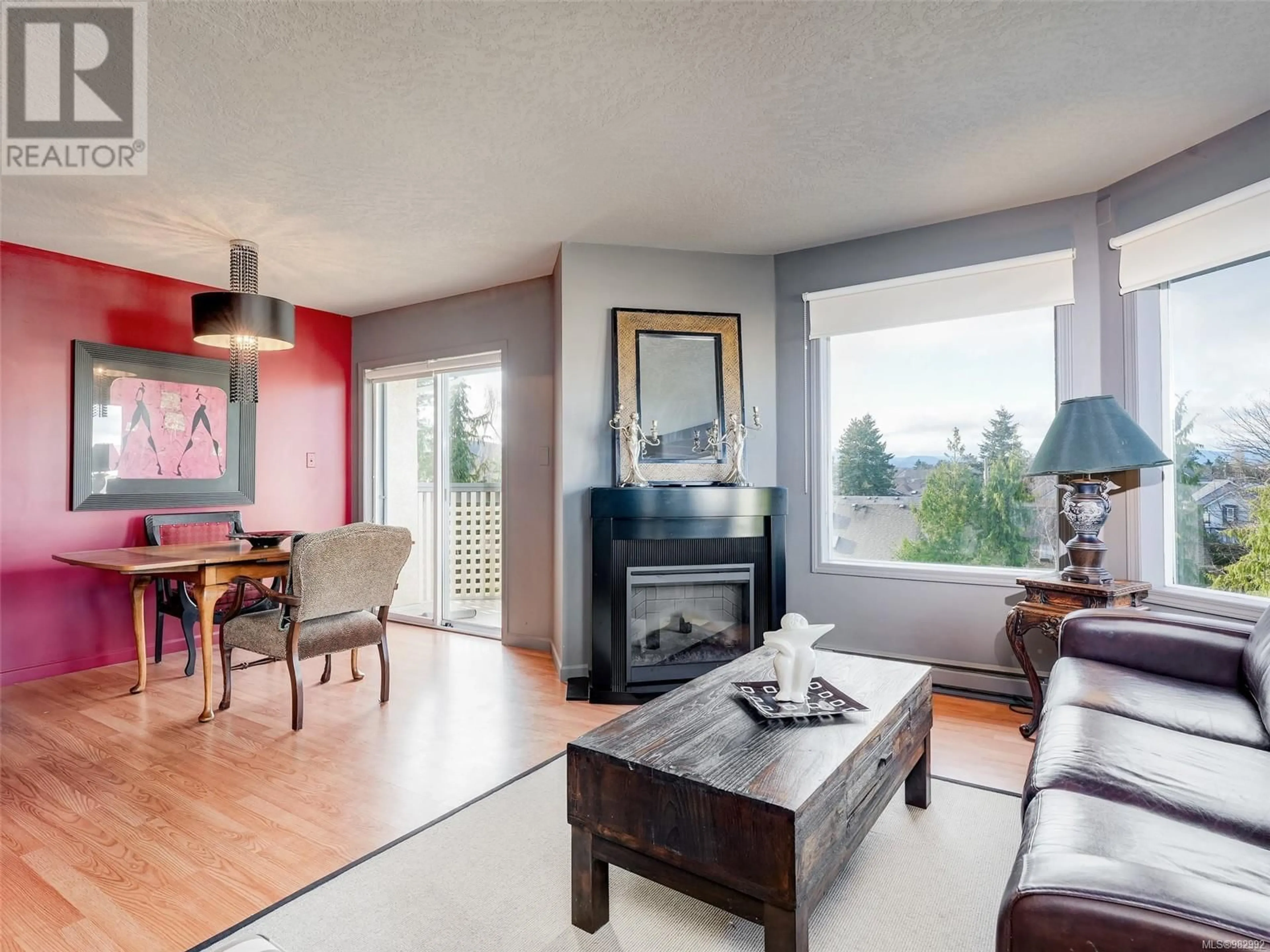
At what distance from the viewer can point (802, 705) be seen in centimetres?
177

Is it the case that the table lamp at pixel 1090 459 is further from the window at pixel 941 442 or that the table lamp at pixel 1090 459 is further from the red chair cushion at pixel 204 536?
the red chair cushion at pixel 204 536

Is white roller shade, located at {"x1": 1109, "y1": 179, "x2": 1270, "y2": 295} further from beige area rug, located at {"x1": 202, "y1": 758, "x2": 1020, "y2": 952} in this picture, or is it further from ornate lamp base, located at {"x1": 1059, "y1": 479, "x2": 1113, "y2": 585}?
beige area rug, located at {"x1": 202, "y1": 758, "x2": 1020, "y2": 952}

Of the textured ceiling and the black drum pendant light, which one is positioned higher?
the textured ceiling

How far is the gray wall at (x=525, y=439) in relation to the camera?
432 cm

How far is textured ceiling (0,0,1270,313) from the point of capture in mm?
1881

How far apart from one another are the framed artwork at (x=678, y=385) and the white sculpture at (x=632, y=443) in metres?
0.02

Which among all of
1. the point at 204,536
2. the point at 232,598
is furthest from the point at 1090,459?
the point at 204,536

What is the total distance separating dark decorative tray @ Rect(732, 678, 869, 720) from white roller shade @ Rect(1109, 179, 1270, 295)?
93.9 inches

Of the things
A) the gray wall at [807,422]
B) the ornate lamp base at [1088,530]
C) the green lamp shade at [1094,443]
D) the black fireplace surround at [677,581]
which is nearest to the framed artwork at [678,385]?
the black fireplace surround at [677,581]

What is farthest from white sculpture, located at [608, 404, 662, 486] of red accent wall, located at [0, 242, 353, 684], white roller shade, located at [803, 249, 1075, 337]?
red accent wall, located at [0, 242, 353, 684]

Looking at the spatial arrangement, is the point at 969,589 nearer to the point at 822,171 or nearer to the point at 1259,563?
the point at 1259,563

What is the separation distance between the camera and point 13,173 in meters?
2.70

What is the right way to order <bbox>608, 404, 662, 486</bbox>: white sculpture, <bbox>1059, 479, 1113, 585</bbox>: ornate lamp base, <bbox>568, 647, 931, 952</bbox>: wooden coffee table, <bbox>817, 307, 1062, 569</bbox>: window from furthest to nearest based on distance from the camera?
1. <bbox>608, 404, 662, 486</bbox>: white sculpture
2. <bbox>817, 307, 1062, 569</bbox>: window
3. <bbox>1059, 479, 1113, 585</bbox>: ornate lamp base
4. <bbox>568, 647, 931, 952</bbox>: wooden coffee table

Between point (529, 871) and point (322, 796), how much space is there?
3.01ft
